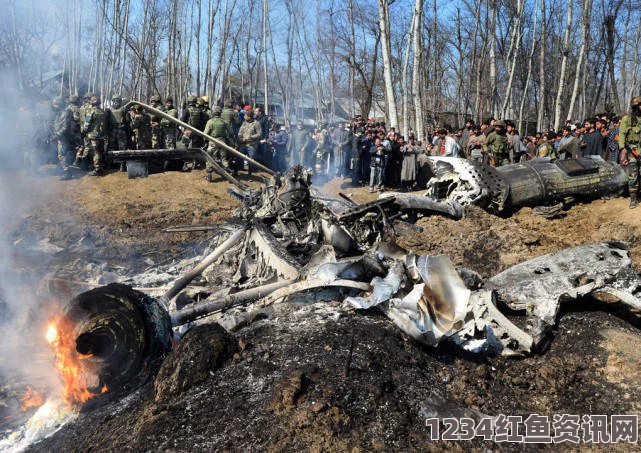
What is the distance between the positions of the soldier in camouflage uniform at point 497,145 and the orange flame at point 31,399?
1034 cm

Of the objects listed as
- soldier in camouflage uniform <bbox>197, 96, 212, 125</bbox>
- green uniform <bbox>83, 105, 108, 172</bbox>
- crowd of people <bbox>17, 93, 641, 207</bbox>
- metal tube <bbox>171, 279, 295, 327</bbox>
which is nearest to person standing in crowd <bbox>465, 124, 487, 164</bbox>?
crowd of people <bbox>17, 93, 641, 207</bbox>

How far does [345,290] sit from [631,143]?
640 centimetres

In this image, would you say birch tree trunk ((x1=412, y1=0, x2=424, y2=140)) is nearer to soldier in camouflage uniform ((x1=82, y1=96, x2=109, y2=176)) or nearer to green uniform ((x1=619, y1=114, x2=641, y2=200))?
green uniform ((x1=619, y1=114, x2=641, y2=200))

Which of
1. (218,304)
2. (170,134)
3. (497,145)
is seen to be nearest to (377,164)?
(497,145)

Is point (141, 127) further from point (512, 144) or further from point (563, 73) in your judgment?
point (563, 73)

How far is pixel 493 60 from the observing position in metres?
18.0

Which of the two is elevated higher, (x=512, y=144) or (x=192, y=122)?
(x=192, y=122)

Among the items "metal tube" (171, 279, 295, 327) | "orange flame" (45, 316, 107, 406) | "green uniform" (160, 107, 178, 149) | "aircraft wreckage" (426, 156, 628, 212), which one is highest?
"green uniform" (160, 107, 178, 149)

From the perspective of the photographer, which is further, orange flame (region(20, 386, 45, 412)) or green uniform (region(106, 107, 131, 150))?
green uniform (region(106, 107, 131, 150))

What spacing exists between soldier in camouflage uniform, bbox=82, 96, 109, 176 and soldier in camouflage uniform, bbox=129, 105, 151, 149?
800 millimetres

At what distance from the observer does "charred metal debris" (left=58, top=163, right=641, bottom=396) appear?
11.4ft

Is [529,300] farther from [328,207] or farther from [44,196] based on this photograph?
[44,196]

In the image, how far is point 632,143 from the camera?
7.74 metres

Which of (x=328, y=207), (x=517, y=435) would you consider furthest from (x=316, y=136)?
(x=517, y=435)
